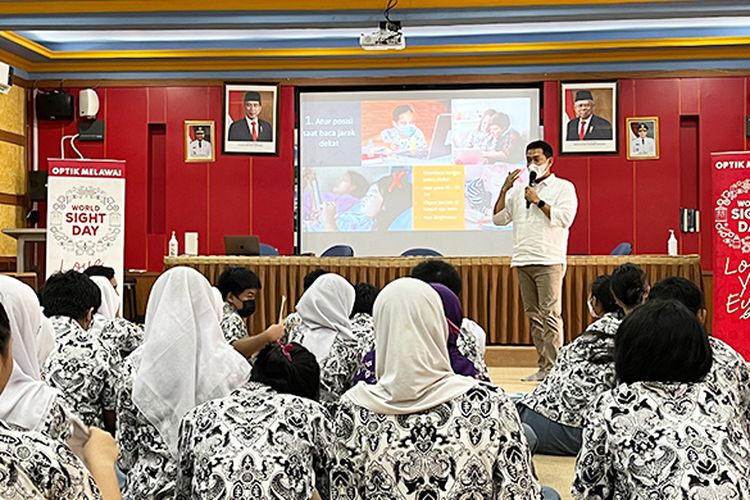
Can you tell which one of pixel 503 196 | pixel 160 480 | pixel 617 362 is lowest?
pixel 160 480

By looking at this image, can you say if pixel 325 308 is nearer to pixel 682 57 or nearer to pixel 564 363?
pixel 564 363

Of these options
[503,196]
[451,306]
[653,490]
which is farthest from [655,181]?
[653,490]

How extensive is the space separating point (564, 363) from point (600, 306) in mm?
456

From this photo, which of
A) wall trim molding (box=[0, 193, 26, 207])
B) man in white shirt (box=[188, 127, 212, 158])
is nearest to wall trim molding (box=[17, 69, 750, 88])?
man in white shirt (box=[188, 127, 212, 158])

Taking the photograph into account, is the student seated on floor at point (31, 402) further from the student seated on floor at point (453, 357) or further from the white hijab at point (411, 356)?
the student seated on floor at point (453, 357)

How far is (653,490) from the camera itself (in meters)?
2.04

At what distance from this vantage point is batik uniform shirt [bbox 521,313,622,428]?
3.92 meters

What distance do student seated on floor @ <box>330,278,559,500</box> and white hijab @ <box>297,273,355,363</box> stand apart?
1.74 m

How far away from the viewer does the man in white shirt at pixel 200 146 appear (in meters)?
10.8

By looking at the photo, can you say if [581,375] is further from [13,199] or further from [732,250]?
[13,199]

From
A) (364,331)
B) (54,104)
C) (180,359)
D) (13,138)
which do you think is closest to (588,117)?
(54,104)

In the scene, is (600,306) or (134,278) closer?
(600,306)

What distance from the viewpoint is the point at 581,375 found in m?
3.98

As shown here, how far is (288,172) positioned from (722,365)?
830cm
